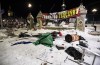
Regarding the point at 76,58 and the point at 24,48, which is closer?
the point at 76,58

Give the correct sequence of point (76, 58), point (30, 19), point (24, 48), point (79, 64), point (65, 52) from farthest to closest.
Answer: point (30, 19) → point (24, 48) → point (65, 52) → point (76, 58) → point (79, 64)

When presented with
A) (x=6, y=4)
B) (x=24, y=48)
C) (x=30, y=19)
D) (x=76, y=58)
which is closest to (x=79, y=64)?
(x=76, y=58)

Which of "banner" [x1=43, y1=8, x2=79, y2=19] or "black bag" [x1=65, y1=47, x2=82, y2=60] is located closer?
"black bag" [x1=65, y1=47, x2=82, y2=60]

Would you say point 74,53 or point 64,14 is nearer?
point 74,53

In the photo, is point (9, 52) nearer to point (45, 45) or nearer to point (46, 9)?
point (45, 45)

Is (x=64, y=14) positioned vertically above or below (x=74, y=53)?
above

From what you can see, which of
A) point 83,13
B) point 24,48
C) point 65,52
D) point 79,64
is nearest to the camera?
point 79,64

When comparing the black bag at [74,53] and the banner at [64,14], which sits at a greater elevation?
the banner at [64,14]

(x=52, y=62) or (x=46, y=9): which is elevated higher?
(x=46, y=9)

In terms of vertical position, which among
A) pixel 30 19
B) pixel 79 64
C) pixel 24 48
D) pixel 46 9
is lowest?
pixel 79 64

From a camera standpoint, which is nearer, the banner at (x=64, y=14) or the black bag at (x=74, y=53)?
the black bag at (x=74, y=53)

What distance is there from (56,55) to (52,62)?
82 centimetres

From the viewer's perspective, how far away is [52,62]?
7062mm

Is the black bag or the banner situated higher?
the banner
